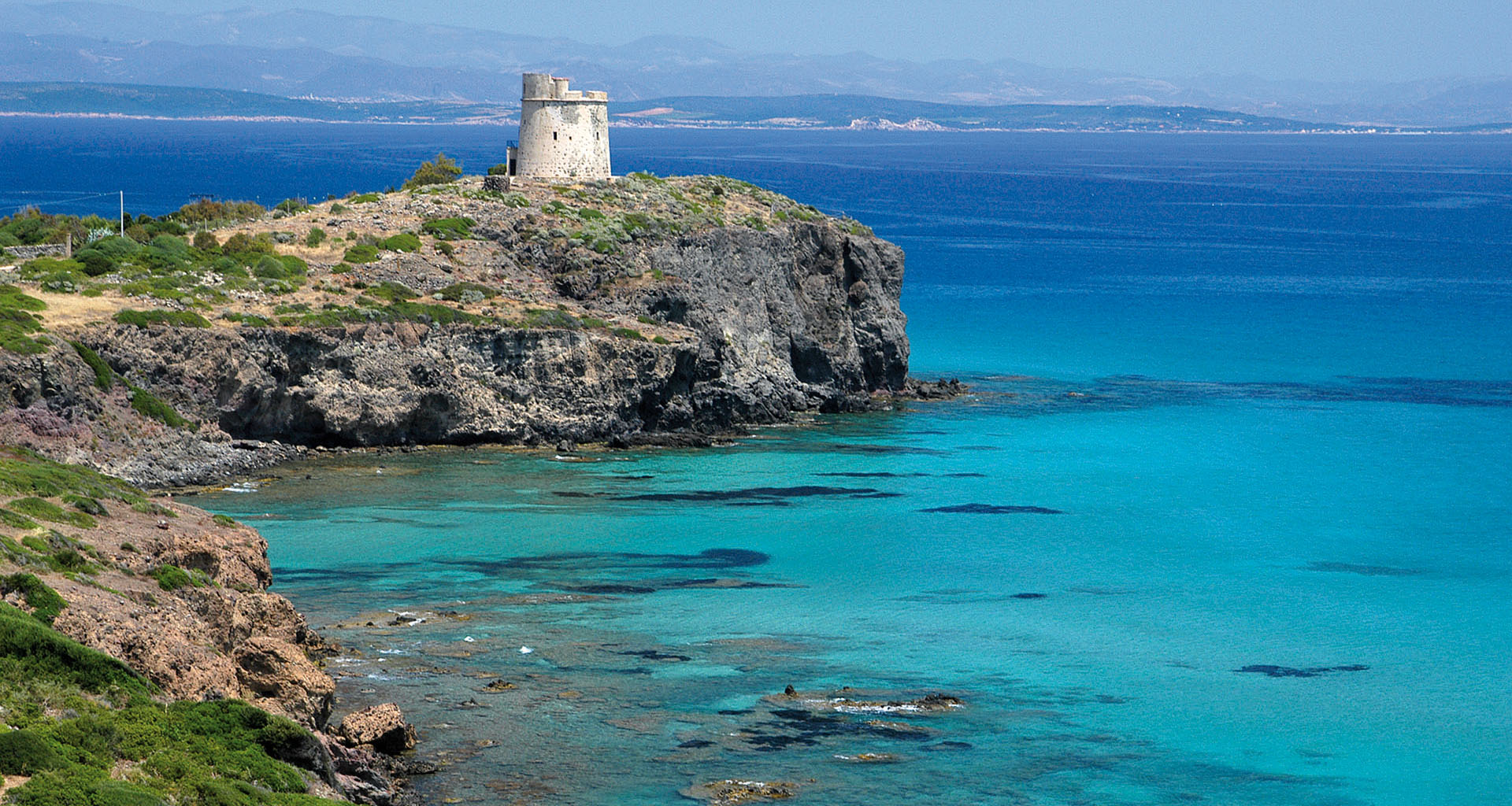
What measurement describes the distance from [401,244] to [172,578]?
36.5 meters

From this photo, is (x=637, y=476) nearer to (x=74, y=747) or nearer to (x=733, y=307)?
(x=733, y=307)

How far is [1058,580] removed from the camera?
44.2 m

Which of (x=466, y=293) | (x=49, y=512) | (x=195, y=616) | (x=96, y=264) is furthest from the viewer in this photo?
(x=466, y=293)

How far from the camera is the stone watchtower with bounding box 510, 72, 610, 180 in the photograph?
7544 cm

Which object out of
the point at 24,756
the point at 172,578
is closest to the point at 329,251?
the point at 172,578

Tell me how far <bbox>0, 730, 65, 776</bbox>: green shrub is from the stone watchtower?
190ft

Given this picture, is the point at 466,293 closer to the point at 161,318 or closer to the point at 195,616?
the point at 161,318

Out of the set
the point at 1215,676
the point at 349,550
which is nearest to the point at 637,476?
the point at 349,550

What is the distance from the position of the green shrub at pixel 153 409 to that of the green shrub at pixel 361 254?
1292cm

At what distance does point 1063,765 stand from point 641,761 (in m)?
7.98

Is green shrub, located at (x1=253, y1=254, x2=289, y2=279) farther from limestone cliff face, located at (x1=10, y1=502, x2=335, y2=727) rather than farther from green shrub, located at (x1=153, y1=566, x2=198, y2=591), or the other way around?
green shrub, located at (x1=153, y1=566, x2=198, y2=591)

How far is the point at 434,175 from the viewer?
8375 cm

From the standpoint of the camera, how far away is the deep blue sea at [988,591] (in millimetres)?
29109

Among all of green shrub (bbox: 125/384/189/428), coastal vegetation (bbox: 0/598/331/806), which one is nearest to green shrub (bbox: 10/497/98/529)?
coastal vegetation (bbox: 0/598/331/806)
